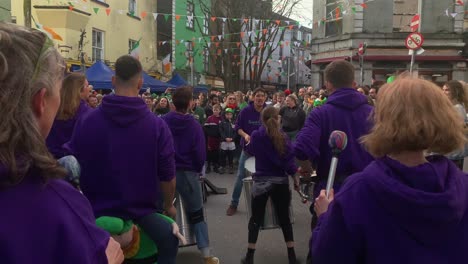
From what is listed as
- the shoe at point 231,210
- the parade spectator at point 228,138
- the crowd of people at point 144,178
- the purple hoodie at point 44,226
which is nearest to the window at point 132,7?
the parade spectator at point 228,138

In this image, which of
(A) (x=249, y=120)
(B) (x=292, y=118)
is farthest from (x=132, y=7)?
(A) (x=249, y=120)

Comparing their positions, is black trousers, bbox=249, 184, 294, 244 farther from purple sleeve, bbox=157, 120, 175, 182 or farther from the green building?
the green building

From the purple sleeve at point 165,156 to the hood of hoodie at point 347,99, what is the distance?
4.60 ft

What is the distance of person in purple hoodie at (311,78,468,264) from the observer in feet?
5.52

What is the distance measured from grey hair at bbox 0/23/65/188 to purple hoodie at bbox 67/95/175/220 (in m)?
1.91

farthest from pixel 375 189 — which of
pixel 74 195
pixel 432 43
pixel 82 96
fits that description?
pixel 432 43

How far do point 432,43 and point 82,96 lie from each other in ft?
76.1

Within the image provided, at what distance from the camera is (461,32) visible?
23.5 m

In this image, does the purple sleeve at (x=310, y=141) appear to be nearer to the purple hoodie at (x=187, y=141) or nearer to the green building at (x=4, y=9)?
the purple hoodie at (x=187, y=141)

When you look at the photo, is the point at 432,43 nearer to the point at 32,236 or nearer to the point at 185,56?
the point at 185,56

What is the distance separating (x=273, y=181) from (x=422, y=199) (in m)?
3.39

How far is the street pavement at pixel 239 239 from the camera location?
5.40 meters

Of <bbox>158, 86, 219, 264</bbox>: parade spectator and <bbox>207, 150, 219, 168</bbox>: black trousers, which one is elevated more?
<bbox>158, 86, 219, 264</bbox>: parade spectator

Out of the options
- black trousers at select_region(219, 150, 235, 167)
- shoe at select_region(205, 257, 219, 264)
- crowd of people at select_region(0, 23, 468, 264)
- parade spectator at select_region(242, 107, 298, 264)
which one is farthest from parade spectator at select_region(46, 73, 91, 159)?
black trousers at select_region(219, 150, 235, 167)
